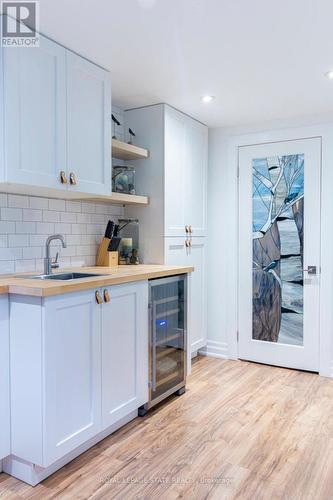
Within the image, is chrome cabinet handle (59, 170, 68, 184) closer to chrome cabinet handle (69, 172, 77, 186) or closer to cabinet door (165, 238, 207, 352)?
chrome cabinet handle (69, 172, 77, 186)

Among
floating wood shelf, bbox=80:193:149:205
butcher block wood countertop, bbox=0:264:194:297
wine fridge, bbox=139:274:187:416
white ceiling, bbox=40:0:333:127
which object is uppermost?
white ceiling, bbox=40:0:333:127

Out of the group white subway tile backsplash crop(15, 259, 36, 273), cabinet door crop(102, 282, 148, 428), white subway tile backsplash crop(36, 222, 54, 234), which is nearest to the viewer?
cabinet door crop(102, 282, 148, 428)

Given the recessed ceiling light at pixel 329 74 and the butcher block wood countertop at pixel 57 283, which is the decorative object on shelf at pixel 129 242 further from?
the recessed ceiling light at pixel 329 74

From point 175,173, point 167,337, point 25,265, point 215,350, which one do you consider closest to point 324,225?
point 175,173

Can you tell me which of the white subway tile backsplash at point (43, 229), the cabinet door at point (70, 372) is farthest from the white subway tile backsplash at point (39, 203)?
the cabinet door at point (70, 372)

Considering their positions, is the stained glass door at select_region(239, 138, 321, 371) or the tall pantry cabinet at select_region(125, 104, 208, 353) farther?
the stained glass door at select_region(239, 138, 321, 371)

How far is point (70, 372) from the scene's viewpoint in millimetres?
1957

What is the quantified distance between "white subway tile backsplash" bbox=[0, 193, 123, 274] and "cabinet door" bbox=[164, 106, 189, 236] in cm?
50

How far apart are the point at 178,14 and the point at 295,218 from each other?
212 centimetres

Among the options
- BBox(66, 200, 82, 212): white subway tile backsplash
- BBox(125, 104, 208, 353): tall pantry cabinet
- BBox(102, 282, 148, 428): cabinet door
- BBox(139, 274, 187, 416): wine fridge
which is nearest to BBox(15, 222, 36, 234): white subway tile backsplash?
BBox(66, 200, 82, 212): white subway tile backsplash

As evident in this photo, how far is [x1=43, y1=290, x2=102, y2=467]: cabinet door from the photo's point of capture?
1.84 m

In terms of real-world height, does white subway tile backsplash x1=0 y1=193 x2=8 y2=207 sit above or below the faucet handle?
above

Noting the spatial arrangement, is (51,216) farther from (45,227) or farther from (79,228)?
(79,228)

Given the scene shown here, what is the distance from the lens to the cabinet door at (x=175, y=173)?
125 inches
